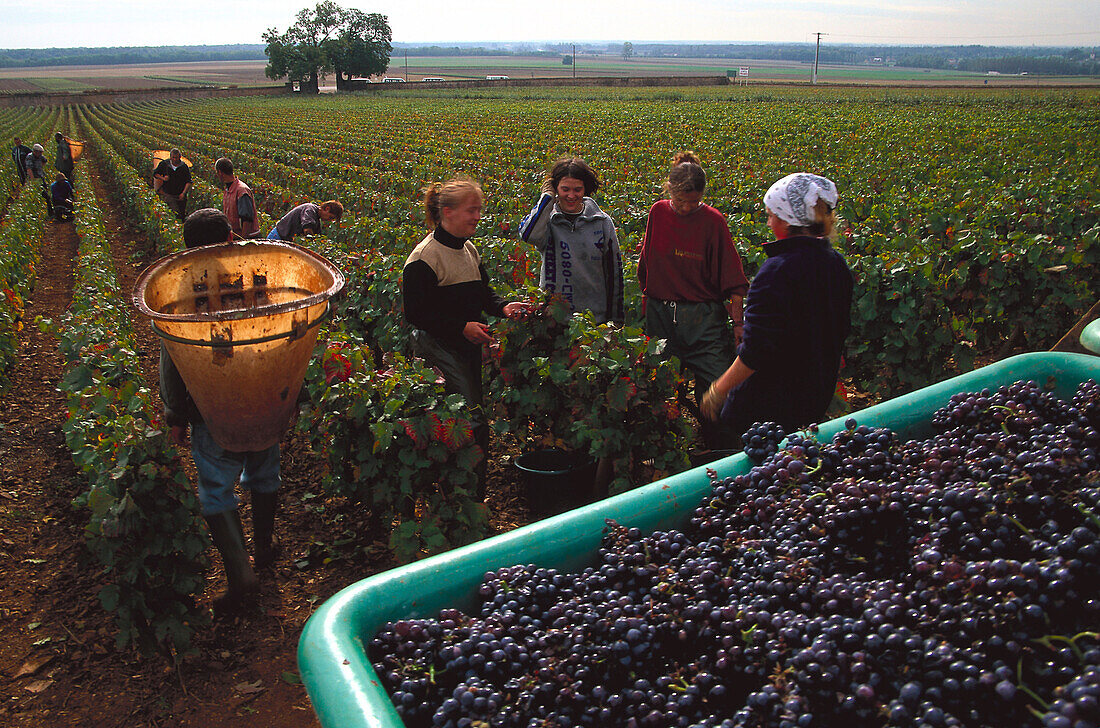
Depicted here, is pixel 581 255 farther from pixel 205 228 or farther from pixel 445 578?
pixel 445 578

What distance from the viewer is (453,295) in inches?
152

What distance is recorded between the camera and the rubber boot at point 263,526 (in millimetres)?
3787

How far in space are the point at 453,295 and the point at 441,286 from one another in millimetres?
84

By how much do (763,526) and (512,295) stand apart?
10.6ft

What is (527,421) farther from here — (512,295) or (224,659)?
(224,659)

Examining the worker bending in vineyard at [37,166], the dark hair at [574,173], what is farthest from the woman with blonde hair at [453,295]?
the worker bending in vineyard at [37,166]

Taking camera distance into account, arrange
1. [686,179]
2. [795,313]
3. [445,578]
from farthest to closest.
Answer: [686,179], [795,313], [445,578]

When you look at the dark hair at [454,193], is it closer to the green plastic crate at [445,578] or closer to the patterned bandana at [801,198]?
the patterned bandana at [801,198]

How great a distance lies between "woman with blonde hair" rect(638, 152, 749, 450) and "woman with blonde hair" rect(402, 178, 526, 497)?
875mm

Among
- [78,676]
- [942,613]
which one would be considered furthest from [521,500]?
[942,613]

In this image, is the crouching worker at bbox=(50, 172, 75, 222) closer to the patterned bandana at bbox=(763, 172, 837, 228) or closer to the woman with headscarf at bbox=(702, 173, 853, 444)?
the woman with headscarf at bbox=(702, 173, 853, 444)

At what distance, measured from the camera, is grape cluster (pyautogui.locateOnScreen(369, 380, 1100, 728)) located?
103 centimetres

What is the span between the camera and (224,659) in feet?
11.1

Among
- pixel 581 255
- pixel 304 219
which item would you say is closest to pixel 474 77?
pixel 304 219
